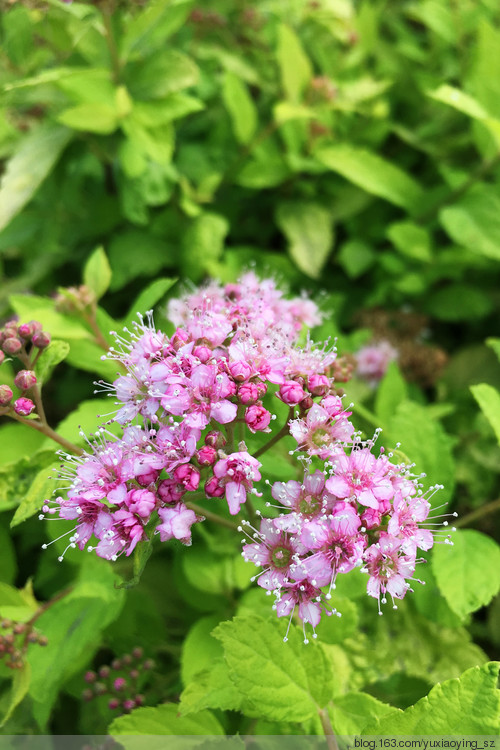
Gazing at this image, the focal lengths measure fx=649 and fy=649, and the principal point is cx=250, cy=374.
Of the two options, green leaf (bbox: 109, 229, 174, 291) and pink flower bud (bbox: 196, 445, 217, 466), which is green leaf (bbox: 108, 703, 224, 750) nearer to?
pink flower bud (bbox: 196, 445, 217, 466)

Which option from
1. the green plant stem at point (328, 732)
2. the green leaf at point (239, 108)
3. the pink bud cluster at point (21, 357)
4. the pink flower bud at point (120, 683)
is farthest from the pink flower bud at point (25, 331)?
the green leaf at point (239, 108)

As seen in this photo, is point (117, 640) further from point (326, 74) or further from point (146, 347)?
point (326, 74)

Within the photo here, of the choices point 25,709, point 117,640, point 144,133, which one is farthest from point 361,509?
point 144,133

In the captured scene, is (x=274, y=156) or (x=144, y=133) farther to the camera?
(x=274, y=156)

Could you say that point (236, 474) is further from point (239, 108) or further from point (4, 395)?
point (239, 108)

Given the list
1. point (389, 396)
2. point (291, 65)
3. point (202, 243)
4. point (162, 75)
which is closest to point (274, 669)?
point (389, 396)

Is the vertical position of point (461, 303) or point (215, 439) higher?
point (215, 439)

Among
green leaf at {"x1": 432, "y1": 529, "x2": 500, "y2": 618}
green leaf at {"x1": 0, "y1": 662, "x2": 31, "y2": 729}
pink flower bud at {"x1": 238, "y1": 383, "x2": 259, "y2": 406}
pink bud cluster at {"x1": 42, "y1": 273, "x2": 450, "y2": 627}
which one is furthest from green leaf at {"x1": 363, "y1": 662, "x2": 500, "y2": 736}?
green leaf at {"x1": 0, "y1": 662, "x2": 31, "y2": 729}
